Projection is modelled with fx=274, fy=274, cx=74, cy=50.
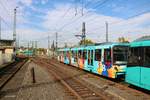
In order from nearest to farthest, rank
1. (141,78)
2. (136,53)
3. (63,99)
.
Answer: (63,99)
(141,78)
(136,53)

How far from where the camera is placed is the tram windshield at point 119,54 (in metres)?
18.7

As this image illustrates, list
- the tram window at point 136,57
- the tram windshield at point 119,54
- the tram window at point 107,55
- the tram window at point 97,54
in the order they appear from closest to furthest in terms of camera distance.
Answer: the tram window at point 136,57 → the tram windshield at point 119,54 → the tram window at point 107,55 → the tram window at point 97,54

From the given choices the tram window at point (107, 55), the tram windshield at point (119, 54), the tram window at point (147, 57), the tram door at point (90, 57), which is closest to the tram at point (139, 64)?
the tram window at point (147, 57)

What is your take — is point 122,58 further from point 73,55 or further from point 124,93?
point 73,55

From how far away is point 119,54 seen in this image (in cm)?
1892

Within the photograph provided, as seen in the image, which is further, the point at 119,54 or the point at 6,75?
the point at 6,75

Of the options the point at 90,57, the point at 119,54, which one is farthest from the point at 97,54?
the point at 119,54

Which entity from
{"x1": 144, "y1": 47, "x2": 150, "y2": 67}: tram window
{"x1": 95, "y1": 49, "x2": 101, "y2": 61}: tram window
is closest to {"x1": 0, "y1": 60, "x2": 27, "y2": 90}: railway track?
{"x1": 95, "y1": 49, "x2": 101, "y2": 61}: tram window

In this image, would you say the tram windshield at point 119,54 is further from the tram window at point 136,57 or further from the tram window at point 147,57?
the tram window at point 147,57

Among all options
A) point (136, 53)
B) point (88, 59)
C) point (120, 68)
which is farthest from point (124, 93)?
point (88, 59)

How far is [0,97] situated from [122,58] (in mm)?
9307

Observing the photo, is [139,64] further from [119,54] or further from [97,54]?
[97,54]

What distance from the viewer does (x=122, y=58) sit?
61.9 feet

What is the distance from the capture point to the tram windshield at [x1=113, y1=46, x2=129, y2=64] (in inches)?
737
